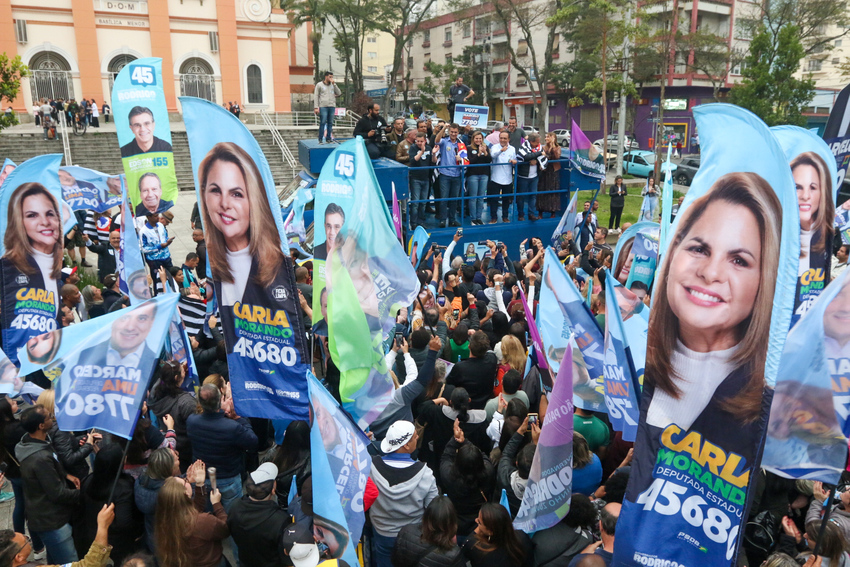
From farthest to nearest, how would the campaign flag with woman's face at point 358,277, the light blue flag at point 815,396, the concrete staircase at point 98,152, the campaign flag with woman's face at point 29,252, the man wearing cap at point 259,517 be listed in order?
the concrete staircase at point 98,152
the campaign flag with woman's face at point 29,252
the campaign flag with woman's face at point 358,277
the man wearing cap at point 259,517
the light blue flag at point 815,396

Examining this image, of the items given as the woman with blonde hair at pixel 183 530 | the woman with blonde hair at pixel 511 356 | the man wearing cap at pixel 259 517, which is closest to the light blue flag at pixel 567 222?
the woman with blonde hair at pixel 511 356

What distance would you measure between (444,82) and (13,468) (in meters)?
53.6

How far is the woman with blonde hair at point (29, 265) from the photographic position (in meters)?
6.40

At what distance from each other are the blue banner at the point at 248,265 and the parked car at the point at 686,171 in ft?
87.6

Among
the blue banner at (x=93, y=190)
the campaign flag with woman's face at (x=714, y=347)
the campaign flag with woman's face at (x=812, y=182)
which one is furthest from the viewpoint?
the blue banner at (x=93, y=190)

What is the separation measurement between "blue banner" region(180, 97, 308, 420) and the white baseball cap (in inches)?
30.7

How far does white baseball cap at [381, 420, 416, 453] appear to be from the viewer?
459 centimetres

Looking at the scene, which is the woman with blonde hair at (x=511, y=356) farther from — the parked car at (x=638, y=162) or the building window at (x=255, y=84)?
the building window at (x=255, y=84)

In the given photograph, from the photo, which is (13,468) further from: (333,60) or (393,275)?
(333,60)

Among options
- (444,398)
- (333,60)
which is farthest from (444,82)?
(444,398)

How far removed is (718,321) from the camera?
3119 millimetres

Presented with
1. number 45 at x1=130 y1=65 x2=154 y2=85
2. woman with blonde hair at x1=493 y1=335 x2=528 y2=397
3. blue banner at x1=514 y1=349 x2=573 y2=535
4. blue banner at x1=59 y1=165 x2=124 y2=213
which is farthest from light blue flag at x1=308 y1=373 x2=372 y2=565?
blue banner at x1=59 y1=165 x2=124 y2=213

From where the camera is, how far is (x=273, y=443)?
679 cm

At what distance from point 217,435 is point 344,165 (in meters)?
2.57
